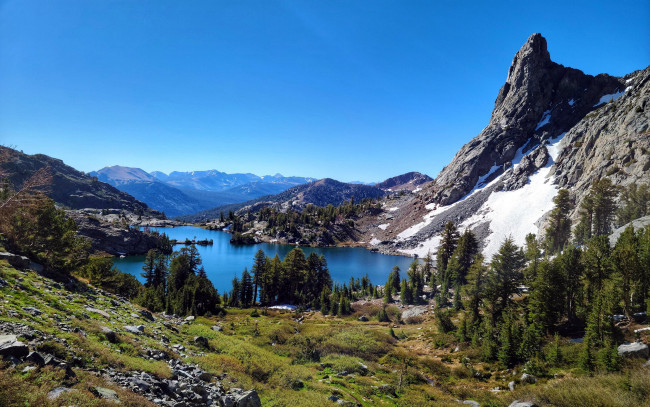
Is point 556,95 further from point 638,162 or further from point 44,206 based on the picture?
point 44,206

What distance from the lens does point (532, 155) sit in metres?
146

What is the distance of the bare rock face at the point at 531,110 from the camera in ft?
527

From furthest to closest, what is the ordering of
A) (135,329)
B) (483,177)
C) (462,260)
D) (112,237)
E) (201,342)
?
(483,177) → (112,237) → (462,260) → (201,342) → (135,329)

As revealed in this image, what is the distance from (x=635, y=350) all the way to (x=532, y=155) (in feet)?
512

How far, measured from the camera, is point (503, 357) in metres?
28.3

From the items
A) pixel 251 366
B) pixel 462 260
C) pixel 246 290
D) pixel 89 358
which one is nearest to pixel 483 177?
pixel 462 260

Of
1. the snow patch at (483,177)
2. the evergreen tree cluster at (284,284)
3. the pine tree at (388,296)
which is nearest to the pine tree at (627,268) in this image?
the pine tree at (388,296)

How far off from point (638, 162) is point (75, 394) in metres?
116

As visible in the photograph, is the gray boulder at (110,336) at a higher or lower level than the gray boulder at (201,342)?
higher

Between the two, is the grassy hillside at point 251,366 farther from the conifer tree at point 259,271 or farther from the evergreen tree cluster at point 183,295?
the conifer tree at point 259,271

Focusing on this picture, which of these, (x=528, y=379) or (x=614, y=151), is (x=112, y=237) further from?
(x=614, y=151)

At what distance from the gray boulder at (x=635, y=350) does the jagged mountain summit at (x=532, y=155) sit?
8058 cm

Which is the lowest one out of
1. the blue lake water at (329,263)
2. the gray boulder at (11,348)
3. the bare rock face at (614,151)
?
the blue lake water at (329,263)

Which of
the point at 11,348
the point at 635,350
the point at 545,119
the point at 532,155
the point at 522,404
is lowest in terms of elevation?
the point at 522,404
